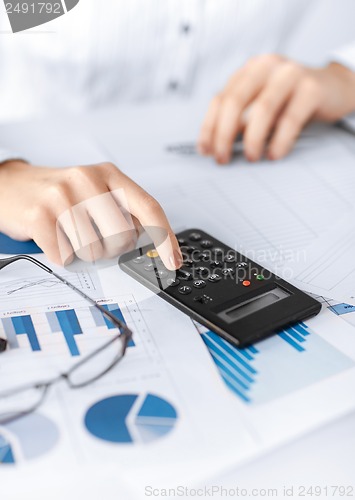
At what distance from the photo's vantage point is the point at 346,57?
91 centimetres

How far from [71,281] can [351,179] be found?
1.24ft

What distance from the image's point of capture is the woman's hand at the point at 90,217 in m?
0.52

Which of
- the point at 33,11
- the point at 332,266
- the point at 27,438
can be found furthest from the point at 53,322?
the point at 33,11

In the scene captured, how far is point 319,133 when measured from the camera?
850 mm

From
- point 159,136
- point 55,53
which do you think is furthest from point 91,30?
point 159,136

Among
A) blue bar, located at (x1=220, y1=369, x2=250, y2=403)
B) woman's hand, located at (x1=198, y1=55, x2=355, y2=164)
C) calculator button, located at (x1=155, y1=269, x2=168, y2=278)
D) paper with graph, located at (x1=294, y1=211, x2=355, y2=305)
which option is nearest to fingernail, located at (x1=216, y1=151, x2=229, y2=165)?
woman's hand, located at (x1=198, y1=55, x2=355, y2=164)

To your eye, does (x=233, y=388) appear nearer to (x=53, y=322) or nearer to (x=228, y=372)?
(x=228, y=372)

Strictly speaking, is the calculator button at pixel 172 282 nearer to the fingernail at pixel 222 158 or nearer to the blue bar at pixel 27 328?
the blue bar at pixel 27 328

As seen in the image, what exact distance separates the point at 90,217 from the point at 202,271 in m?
0.11

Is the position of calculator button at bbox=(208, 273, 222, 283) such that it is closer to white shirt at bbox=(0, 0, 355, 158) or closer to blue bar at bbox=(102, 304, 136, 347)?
blue bar at bbox=(102, 304, 136, 347)

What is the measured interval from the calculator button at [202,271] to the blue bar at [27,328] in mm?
140

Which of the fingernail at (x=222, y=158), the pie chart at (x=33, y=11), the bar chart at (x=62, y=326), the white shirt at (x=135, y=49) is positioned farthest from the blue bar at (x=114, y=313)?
the white shirt at (x=135, y=49)

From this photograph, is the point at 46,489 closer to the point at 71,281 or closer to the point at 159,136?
the point at 71,281

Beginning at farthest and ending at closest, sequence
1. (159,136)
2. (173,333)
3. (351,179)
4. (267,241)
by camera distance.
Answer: (159,136) < (351,179) < (267,241) < (173,333)
